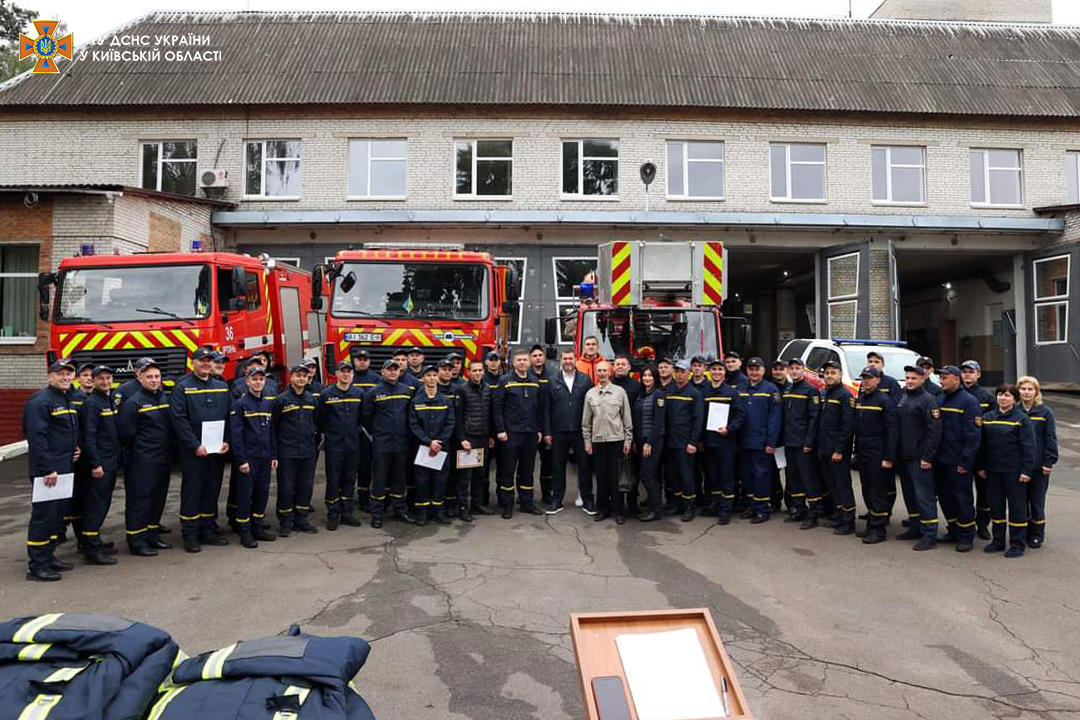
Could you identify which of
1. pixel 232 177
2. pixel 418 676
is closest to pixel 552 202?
pixel 232 177

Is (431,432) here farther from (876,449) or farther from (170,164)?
(170,164)

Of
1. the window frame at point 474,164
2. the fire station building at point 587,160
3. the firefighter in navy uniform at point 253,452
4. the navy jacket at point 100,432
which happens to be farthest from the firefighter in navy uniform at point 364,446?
the window frame at point 474,164

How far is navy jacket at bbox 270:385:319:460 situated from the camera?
24.2 feet

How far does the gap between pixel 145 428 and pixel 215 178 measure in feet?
45.0

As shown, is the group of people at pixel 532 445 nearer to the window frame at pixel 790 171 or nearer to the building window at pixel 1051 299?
the window frame at pixel 790 171

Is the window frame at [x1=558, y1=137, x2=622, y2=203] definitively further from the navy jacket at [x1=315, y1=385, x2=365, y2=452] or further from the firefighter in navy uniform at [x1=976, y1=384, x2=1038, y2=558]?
the firefighter in navy uniform at [x1=976, y1=384, x2=1038, y2=558]

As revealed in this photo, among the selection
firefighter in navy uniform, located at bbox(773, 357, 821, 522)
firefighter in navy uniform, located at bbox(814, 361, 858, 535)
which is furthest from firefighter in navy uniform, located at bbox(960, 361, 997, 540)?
firefighter in navy uniform, located at bbox(773, 357, 821, 522)

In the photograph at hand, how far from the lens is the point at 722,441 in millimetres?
8008

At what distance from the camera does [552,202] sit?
19.2m

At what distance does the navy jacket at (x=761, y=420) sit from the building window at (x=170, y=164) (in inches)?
670

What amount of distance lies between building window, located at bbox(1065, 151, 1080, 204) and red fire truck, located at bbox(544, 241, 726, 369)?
16.1 metres

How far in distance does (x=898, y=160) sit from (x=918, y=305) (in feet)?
36.0

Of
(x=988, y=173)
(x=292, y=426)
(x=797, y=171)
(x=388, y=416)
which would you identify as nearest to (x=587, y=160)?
(x=797, y=171)

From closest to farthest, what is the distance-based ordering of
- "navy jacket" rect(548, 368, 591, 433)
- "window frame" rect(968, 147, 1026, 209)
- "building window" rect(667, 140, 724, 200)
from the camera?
"navy jacket" rect(548, 368, 591, 433) → "building window" rect(667, 140, 724, 200) → "window frame" rect(968, 147, 1026, 209)
